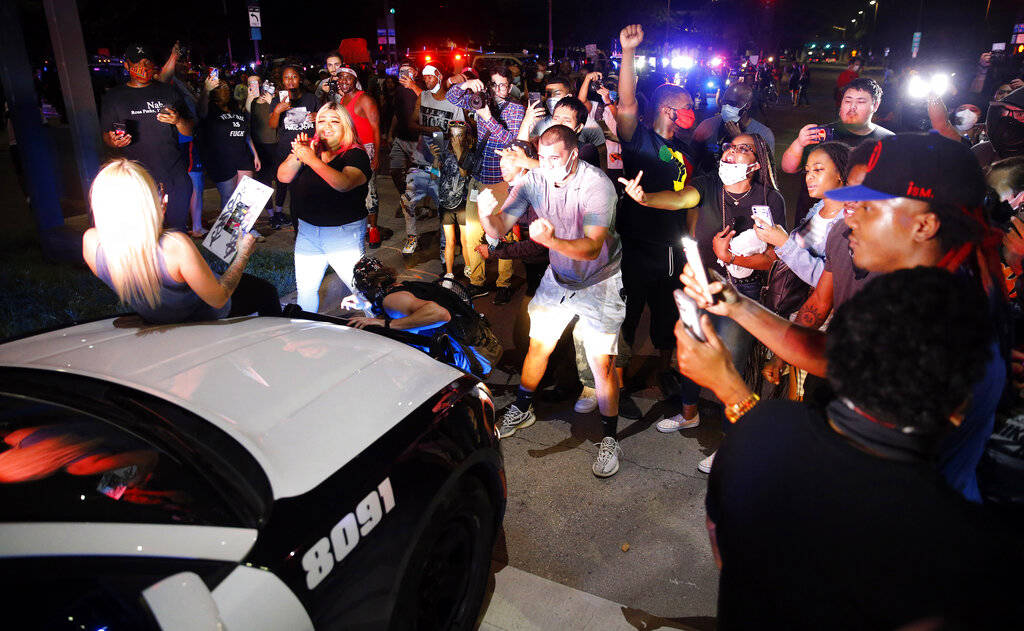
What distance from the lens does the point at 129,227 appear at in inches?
113

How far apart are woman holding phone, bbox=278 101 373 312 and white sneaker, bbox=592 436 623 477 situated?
2.23 meters

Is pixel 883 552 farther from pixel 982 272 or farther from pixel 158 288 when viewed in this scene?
pixel 158 288

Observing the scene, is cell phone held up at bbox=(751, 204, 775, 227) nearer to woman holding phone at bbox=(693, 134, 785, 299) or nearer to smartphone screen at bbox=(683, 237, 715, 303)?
woman holding phone at bbox=(693, 134, 785, 299)

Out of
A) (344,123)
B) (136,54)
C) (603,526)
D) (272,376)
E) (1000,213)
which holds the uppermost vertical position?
(136,54)

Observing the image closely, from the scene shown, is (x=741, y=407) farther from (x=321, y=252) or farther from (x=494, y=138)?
(x=494, y=138)

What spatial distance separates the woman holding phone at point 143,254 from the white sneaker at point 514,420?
1916mm

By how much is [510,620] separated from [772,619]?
5.64ft

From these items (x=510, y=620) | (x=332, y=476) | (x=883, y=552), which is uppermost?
(x=883, y=552)

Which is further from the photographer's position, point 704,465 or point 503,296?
point 503,296

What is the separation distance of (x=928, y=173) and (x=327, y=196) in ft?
12.2

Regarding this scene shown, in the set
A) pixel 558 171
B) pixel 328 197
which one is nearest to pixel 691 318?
pixel 558 171

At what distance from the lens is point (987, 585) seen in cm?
111

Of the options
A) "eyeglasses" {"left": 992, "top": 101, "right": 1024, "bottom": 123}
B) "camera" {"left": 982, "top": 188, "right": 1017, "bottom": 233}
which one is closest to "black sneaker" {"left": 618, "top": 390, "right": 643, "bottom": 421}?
"camera" {"left": 982, "top": 188, "right": 1017, "bottom": 233}

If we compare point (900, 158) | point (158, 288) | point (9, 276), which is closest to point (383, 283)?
point (158, 288)
